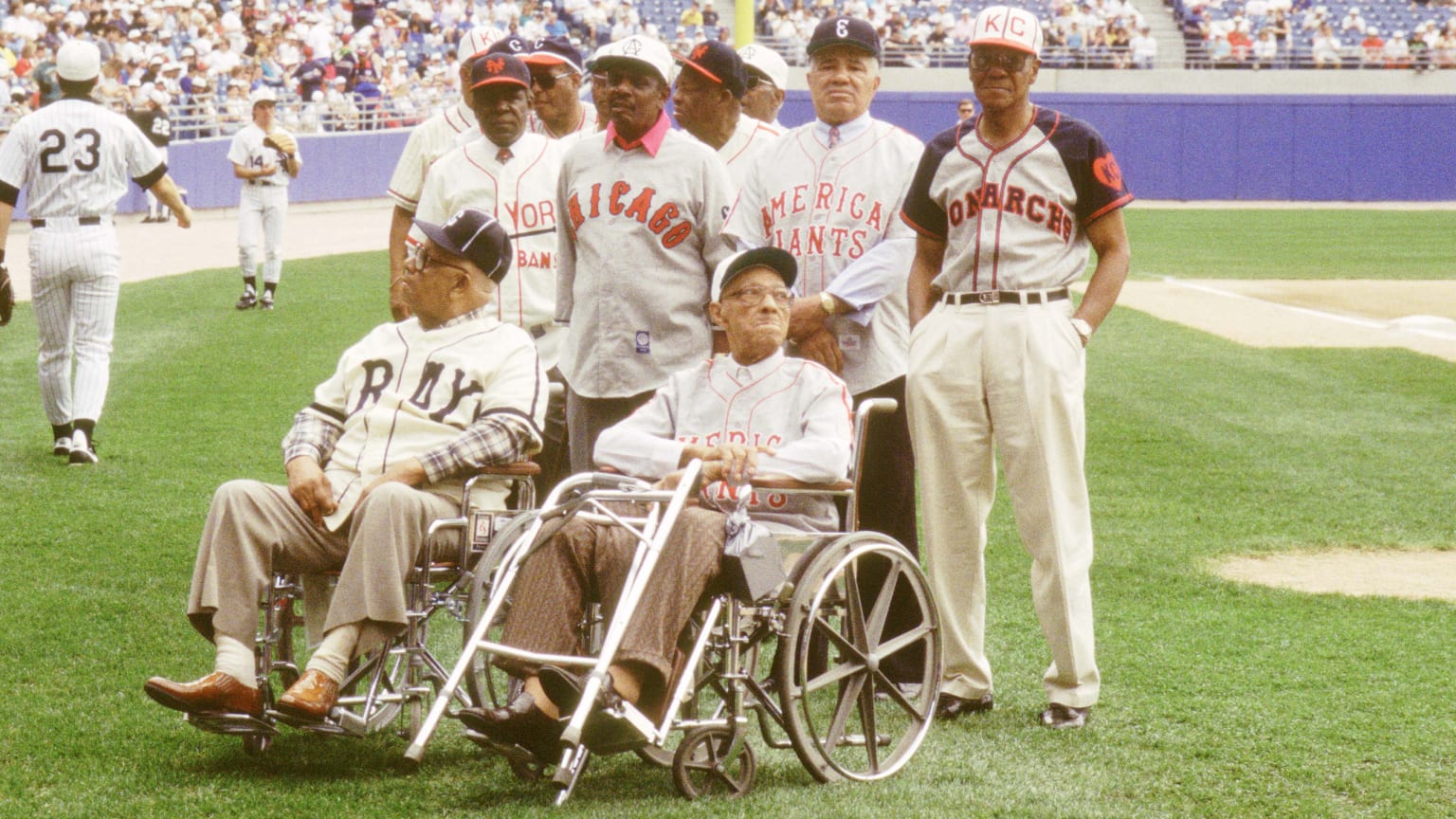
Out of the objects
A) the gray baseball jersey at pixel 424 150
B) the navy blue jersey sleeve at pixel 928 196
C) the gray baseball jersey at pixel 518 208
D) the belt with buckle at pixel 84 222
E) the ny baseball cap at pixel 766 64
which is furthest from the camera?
the belt with buckle at pixel 84 222

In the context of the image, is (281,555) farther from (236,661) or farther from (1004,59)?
(1004,59)

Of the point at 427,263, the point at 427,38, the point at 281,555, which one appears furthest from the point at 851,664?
the point at 427,38

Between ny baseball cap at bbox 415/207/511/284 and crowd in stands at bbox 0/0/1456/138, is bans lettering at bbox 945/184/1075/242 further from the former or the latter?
crowd in stands at bbox 0/0/1456/138

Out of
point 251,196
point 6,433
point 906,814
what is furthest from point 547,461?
A: point 251,196

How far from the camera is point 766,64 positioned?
7.16m

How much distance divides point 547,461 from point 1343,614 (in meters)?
3.04

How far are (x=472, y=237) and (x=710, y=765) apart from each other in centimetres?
163

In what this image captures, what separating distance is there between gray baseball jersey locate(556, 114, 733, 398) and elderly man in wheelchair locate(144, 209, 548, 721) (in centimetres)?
50

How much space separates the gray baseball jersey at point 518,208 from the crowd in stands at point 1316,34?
36335mm

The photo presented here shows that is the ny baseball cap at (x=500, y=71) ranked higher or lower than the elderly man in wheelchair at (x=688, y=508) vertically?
higher

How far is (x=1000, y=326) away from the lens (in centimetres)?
501

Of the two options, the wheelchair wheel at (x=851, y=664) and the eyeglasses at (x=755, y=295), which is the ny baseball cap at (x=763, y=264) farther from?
the wheelchair wheel at (x=851, y=664)

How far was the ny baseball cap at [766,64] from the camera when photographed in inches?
279

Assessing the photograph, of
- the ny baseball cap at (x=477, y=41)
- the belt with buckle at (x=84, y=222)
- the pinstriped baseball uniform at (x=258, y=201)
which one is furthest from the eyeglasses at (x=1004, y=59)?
the pinstriped baseball uniform at (x=258, y=201)
